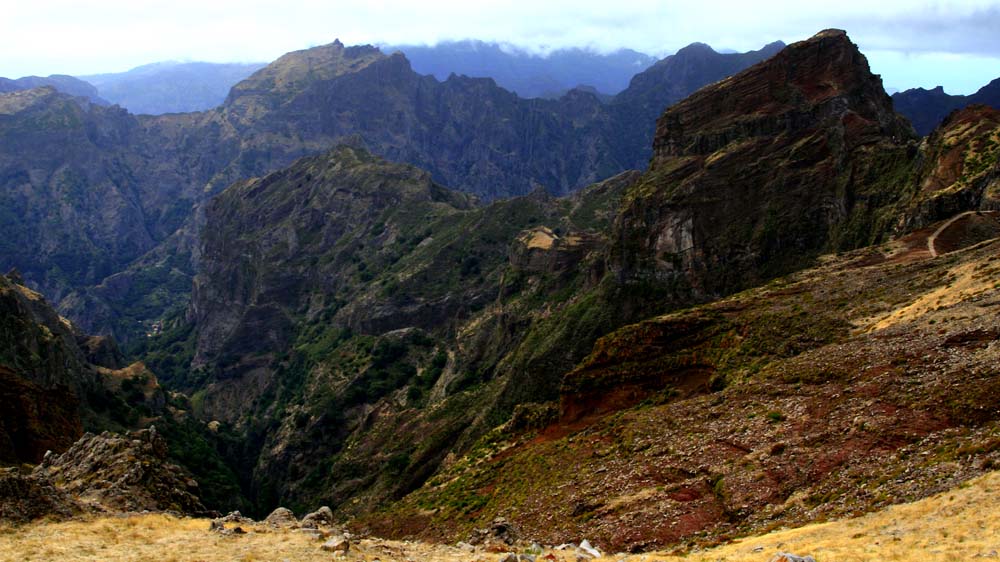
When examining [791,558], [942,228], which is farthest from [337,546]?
[942,228]

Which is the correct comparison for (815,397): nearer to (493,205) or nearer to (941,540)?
(941,540)

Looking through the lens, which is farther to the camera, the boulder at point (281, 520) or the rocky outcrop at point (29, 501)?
the boulder at point (281, 520)

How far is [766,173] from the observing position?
89938 millimetres

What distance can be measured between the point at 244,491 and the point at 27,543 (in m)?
96.1

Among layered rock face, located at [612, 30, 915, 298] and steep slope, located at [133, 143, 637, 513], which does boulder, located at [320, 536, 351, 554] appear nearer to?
steep slope, located at [133, 143, 637, 513]

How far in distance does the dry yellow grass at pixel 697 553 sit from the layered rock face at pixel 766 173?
55709 mm

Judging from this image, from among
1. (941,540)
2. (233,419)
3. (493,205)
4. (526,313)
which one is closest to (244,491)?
(233,419)

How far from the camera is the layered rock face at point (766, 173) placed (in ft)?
278

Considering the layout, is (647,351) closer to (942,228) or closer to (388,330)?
(942,228)

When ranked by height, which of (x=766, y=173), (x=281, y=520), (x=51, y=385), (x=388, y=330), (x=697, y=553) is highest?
(x=766, y=173)

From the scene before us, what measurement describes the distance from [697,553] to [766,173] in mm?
66781

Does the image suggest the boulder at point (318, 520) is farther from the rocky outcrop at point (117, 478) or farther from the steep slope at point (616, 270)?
the steep slope at point (616, 270)

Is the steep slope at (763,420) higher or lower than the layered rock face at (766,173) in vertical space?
lower

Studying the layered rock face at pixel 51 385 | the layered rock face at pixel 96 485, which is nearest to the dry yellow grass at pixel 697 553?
the layered rock face at pixel 96 485
